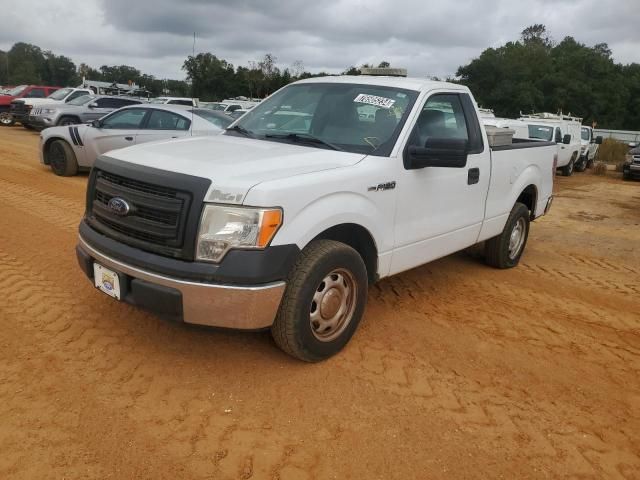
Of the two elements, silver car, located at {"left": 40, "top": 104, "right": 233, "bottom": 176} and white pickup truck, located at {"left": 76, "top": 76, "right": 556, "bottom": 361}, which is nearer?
white pickup truck, located at {"left": 76, "top": 76, "right": 556, "bottom": 361}

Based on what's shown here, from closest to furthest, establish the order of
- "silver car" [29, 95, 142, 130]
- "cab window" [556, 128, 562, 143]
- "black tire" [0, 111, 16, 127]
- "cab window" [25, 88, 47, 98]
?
"silver car" [29, 95, 142, 130] → "cab window" [556, 128, 562, 143] → "black tire" [0, 111, 16, 127] → "cab window" [25, 88, 47, 98]

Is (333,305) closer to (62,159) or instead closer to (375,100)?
(375,100)

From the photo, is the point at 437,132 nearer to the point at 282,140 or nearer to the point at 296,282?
the point at 282,140

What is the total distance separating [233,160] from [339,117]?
1.17 m

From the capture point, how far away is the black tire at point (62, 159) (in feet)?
33.9

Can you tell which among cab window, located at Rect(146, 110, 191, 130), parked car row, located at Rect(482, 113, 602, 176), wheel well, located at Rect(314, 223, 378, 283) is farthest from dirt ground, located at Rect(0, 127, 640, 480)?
parked car row, located at Rect(482, 113, 602, 176)

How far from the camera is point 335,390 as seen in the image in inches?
133

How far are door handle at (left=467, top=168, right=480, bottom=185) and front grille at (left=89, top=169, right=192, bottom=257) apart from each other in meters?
2.67

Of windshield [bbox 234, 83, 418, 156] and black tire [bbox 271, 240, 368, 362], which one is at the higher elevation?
windshield [bbox 234, 83, 418, 156]

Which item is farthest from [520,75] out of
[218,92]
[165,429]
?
[165,429]

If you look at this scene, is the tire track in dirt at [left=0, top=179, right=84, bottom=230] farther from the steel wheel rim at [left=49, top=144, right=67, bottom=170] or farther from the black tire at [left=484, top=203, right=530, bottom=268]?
the black tire at [left=484, top=203, right=530, bottom=268]

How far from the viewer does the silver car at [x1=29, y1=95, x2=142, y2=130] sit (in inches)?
657

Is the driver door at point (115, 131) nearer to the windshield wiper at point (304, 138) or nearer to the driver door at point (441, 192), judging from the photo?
the windshield wiper at point (304, 138)

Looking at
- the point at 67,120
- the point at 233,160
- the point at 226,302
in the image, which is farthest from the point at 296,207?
the point at 67,120
